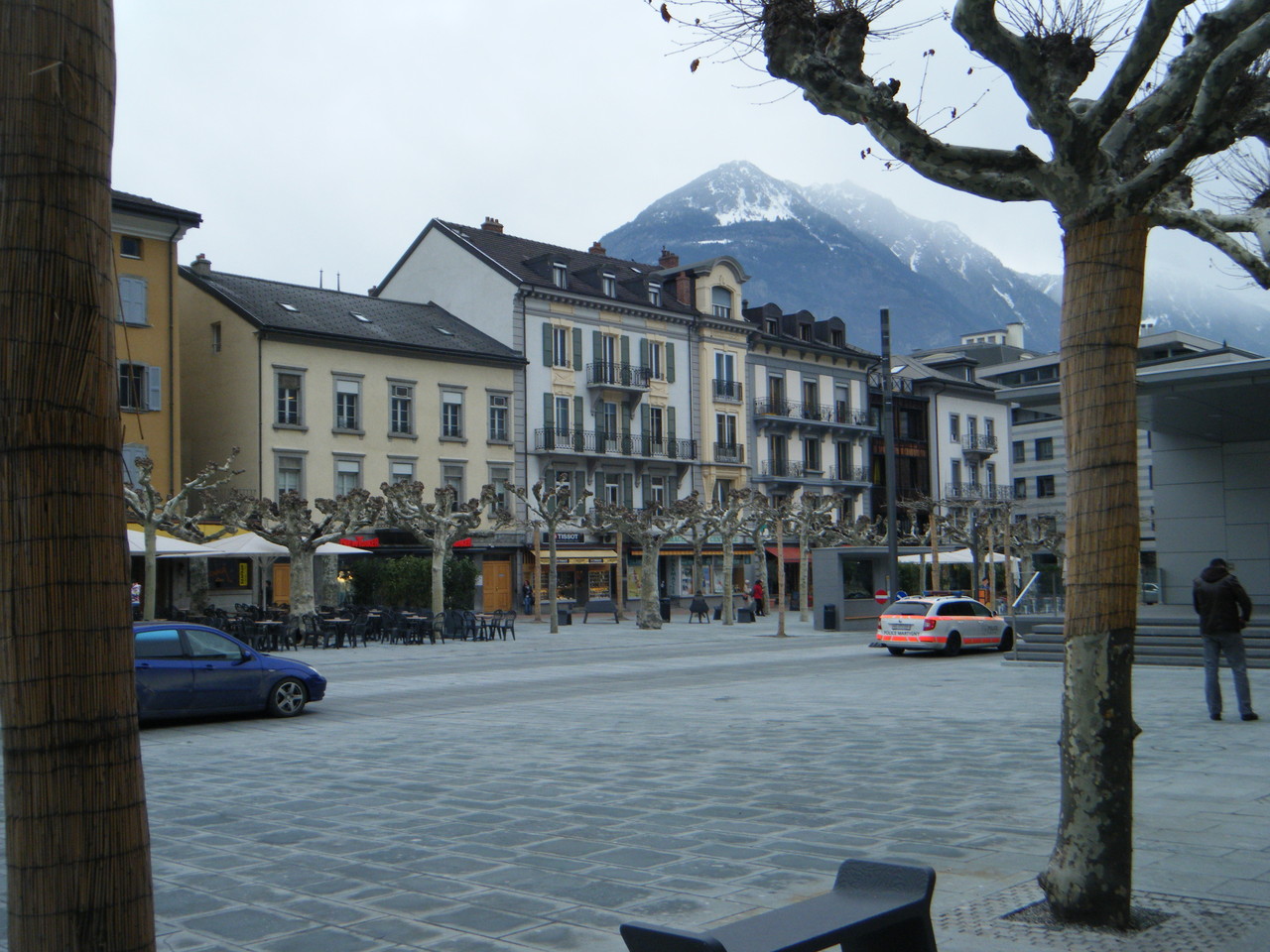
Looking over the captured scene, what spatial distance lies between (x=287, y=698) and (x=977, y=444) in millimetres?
70461

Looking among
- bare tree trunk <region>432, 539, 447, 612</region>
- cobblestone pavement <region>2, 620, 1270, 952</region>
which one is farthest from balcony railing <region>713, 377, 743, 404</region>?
cobblestone pavement <region>2, 620, 1270, 952</region>

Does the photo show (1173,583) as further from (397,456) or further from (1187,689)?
(397,456)

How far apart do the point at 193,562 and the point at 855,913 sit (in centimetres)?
3995

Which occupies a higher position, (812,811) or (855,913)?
(855,913)

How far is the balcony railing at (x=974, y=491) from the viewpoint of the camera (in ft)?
260

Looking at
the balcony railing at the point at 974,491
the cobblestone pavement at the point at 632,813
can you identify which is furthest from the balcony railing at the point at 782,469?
the cobblestone pavement at the point at 632,813

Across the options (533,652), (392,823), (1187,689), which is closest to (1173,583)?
(1187,689)

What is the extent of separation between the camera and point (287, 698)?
17.0 m

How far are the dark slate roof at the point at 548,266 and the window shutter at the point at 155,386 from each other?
17.1 meters

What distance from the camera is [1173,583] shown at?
30438 millimetres

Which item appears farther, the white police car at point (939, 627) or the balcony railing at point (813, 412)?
the balcony railing at point (813, 412)

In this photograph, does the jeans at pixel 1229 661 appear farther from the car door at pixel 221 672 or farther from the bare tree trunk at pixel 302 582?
the bare tree trunk at pixel 302 582

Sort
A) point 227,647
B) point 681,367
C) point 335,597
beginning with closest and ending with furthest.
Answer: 1. point 227,647
2. point 335,597
3. point 681,367

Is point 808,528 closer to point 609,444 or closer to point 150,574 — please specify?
point 609,444
